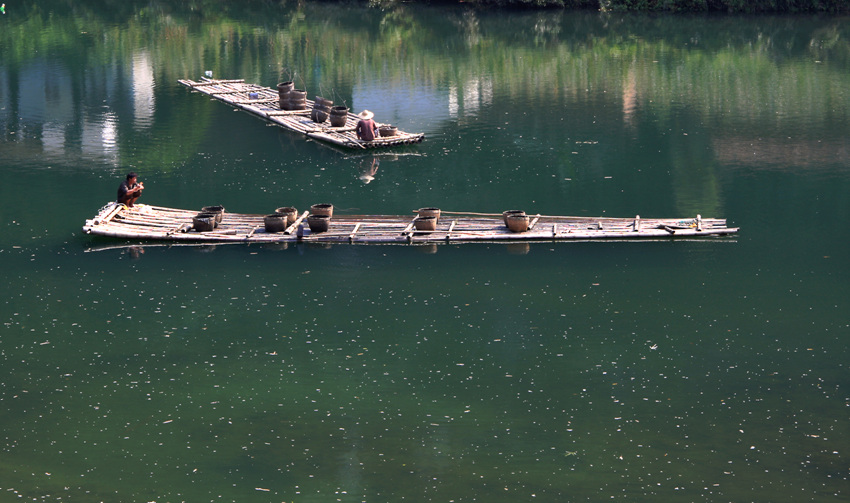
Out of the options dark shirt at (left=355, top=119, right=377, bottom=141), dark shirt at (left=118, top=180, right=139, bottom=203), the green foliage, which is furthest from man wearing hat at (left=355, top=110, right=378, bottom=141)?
the green foliage

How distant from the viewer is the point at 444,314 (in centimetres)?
1856

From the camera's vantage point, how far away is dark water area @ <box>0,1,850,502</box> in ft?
45.7

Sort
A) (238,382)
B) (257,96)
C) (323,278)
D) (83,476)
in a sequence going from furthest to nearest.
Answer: (257,96), (323,278), (238,382), (83,476)

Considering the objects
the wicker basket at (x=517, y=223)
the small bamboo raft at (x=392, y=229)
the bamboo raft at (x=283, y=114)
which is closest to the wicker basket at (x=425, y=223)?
the small bamboo raft at (x=392, y=229)

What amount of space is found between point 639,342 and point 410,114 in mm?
18540

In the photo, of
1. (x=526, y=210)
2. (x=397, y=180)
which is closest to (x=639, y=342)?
(x=526, y=210)

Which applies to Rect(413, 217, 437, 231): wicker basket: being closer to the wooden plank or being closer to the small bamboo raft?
the small bamboo raft

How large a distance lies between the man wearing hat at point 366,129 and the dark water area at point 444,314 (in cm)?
63

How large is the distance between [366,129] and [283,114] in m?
5.21

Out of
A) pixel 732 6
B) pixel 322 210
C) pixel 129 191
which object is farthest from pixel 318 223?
pixel 732 6

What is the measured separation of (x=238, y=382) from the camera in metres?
16.1

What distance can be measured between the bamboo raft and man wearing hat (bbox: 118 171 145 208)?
7503 millimetres

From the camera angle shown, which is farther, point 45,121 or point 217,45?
point 217,45

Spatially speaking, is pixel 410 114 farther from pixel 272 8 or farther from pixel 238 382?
pixel 272 8
